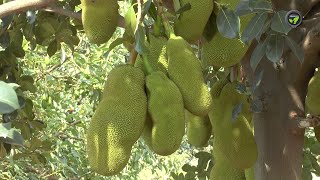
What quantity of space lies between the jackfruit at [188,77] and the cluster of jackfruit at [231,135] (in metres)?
0.27

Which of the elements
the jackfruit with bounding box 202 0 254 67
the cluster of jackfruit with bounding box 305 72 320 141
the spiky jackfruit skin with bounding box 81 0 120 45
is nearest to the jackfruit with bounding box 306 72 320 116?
the cluster of jackfruit with bounding box 305 72 320 141

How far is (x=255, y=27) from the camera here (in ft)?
3.40

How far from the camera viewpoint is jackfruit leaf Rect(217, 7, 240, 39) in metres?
1.08

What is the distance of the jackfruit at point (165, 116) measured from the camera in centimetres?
102

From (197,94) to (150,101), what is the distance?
0.09 m

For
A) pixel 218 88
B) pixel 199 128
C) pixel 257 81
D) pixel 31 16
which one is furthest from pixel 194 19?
pixel 31 16

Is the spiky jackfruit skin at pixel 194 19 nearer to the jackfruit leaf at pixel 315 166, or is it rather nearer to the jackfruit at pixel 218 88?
the jackfruit at pixel 218 88

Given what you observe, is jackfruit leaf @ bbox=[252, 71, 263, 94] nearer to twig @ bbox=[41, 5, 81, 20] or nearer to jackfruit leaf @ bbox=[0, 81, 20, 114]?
twig @ bbox=[41, 5, 81, 20]

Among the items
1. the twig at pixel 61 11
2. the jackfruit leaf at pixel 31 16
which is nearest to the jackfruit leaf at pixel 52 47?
the jackfruit leaf at pixel 31 16

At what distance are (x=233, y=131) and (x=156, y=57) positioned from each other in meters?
0.35

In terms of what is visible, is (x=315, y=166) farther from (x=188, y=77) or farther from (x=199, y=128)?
(x=188, y=77)

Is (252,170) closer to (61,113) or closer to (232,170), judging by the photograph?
(232,170)

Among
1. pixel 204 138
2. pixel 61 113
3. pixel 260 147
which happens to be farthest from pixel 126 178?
pixel 260 147

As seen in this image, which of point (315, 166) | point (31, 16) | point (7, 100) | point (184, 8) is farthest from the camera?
point (315, 166)
